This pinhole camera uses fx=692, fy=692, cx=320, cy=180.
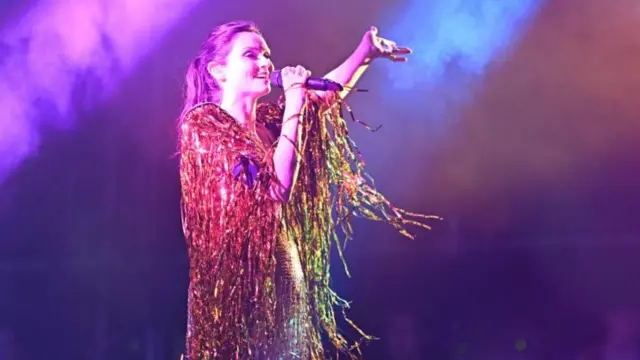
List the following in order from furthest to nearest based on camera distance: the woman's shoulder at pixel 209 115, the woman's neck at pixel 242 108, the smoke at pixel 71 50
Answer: the smoke at pixel 71 50
the woman's neck at pixel 242 108
the woman's shoulder at pixel 209 115

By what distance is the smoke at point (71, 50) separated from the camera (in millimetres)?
2438

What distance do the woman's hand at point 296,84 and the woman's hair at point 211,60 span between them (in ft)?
0.69

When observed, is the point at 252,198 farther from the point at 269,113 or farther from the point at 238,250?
the point at 269,113

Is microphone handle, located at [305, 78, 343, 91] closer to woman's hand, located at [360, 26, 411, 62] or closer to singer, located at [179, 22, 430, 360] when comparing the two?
singer, located at [179, 22, 430, 360]

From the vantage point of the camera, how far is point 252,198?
1.58m

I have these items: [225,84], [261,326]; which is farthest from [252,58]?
[261,326]

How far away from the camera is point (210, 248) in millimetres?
1611

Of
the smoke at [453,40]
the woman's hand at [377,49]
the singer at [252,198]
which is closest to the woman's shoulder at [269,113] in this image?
the singer at [252,198]

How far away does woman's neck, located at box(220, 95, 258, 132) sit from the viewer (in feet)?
5.49

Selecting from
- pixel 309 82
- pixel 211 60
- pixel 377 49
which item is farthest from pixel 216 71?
pixel 377 49

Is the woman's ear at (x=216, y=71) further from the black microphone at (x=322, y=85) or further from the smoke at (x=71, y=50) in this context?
the smoke at (x=71, y=50)

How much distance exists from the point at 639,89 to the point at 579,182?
45cm

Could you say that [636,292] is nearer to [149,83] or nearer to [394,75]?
[394,75]

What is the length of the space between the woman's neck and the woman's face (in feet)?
0.05
